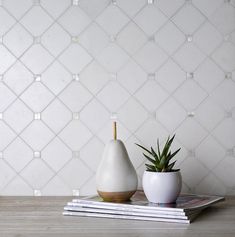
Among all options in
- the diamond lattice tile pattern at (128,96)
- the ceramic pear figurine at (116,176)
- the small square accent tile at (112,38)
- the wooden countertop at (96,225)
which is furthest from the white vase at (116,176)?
the small square accent tile at (112,38)

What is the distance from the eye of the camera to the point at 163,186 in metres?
1.13

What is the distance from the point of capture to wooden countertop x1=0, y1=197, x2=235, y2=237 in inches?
37.1

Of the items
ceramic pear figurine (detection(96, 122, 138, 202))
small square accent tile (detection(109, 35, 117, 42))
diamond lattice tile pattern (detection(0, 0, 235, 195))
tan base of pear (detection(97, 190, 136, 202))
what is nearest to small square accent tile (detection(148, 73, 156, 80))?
diamond lattice tile pattern (detection(0, 0, 235, 195))

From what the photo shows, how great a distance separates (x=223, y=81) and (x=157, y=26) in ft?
0.97

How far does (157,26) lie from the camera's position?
144 cm

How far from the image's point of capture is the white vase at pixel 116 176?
117 centimetres

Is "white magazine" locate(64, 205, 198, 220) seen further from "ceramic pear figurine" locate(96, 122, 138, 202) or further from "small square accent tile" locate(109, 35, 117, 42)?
"small square accent tile" locate(109, 35, 117, 42)

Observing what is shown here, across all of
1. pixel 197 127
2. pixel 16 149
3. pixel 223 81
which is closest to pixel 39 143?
pixel 16 149

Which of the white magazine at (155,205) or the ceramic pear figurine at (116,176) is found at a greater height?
the ceramic pear figurine at (116,176)

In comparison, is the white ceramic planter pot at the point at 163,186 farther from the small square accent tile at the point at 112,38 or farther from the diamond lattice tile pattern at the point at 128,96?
the small square accent tile at the point at 112,38

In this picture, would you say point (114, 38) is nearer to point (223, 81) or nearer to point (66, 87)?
point (66, 87)

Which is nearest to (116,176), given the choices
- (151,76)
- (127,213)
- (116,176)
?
(116,176)

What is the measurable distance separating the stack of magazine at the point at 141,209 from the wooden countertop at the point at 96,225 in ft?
0.07

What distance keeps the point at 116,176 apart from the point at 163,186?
14 cm
